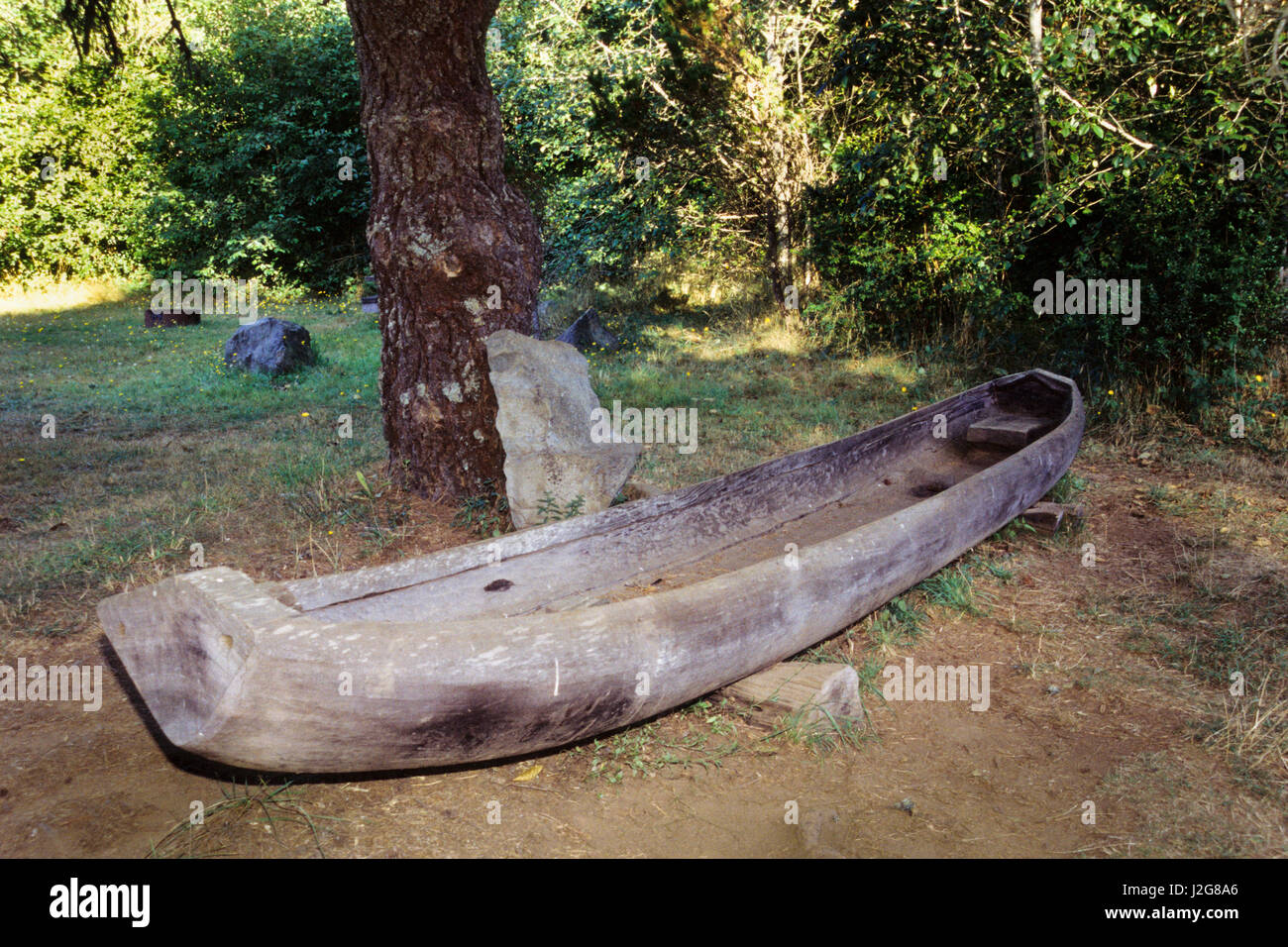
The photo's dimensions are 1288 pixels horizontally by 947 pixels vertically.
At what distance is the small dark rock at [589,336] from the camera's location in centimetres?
973

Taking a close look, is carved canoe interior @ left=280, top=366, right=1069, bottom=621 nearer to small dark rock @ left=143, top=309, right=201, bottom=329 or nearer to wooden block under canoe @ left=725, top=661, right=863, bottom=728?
wooden block under canoe @ left=725, top=661, right=863, bottom=728

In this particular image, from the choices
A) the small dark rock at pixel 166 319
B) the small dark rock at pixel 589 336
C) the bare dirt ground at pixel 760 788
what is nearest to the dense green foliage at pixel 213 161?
the small dark rock at pixel 166 319

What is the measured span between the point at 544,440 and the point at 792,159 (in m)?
6.59

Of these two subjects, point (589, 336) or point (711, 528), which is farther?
point (589, 336)

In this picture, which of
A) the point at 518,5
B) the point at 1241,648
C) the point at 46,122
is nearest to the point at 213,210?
the point at 46,122

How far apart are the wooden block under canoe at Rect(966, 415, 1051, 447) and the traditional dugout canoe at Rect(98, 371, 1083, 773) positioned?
87cm

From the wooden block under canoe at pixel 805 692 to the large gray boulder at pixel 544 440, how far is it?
4.66 ft

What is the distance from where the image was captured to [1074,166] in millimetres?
6441

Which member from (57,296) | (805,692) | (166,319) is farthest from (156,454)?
(57,296)

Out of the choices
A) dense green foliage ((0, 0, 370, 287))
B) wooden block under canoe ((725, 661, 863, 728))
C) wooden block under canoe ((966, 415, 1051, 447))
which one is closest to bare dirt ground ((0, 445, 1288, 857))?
wooden block under canoe ((725, 661, 863, 728))

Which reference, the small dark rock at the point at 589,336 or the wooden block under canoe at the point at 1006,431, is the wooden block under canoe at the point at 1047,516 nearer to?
the wooden block under canoe at the point at 1006,431

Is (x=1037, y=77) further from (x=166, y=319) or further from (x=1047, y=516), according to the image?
(x=166, y=319)

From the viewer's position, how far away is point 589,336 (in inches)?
388

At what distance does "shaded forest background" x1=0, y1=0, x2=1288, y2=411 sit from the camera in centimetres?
604
